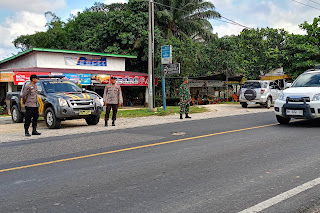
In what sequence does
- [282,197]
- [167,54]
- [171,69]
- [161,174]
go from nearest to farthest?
[282,197] < [161,174] < [171,69] < [167,54]

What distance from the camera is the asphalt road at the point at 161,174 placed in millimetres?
3771

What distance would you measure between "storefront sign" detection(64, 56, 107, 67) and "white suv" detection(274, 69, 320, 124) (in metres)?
17.7

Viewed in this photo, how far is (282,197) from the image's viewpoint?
392cm

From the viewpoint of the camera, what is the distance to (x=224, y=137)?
858 cm

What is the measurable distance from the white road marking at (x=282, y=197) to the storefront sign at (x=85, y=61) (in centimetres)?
2240

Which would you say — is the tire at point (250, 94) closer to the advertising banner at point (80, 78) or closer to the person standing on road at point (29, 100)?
the advertising banner at point (80, 78)

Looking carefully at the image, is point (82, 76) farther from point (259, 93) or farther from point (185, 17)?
point (185, 17)

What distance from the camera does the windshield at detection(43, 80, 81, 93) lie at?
41.1 feet

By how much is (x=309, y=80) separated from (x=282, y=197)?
8133 mm

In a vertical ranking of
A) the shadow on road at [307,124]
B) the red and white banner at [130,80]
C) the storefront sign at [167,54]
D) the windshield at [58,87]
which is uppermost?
the storefront sign at [167,54]

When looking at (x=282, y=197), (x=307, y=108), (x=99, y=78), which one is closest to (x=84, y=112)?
(x=307, y=108)

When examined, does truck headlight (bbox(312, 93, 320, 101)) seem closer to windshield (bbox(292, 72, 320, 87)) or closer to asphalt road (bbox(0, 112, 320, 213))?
windshield (bbox(292, 72, 320, 87))

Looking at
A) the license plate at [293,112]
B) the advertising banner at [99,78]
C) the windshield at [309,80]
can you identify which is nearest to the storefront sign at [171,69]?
the advertising banner at [99,78]

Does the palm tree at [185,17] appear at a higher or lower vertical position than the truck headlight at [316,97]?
higher
